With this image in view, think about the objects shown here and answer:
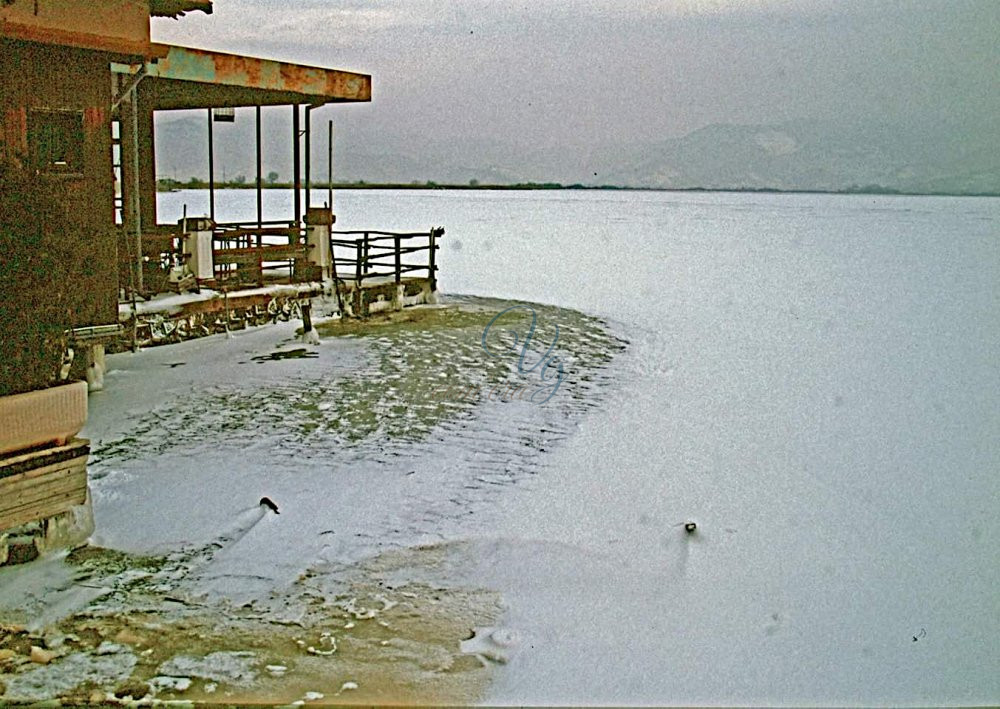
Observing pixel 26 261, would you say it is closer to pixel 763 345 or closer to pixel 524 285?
pixel 763 345

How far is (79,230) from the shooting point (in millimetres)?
6680

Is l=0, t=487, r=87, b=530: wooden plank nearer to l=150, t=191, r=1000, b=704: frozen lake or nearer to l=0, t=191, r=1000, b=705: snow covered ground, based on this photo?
l=0, t=191, r=1000, b=705: snow covered ground

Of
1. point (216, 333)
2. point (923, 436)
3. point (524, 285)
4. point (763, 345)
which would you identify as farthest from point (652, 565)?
point (524, 285)

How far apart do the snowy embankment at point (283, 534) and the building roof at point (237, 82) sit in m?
3.11

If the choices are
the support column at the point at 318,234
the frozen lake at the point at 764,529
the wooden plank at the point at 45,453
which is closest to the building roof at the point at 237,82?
the support column at the point at 318,234

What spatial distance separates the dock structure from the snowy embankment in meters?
0.54

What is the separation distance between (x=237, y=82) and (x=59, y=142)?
174 inches

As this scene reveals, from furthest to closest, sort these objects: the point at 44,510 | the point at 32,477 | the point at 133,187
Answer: the point at 133,187
the point at 44,510
the point at 32,477

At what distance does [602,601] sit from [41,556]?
119 inches

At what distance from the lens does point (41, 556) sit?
18.2ft

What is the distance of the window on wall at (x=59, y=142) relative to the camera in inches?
277

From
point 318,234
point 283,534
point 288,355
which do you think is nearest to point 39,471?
point 283,534

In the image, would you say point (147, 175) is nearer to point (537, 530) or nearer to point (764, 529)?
point (537, 530)

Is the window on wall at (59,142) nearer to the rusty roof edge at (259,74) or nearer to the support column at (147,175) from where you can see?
the rusty roof edge at (259,74)
